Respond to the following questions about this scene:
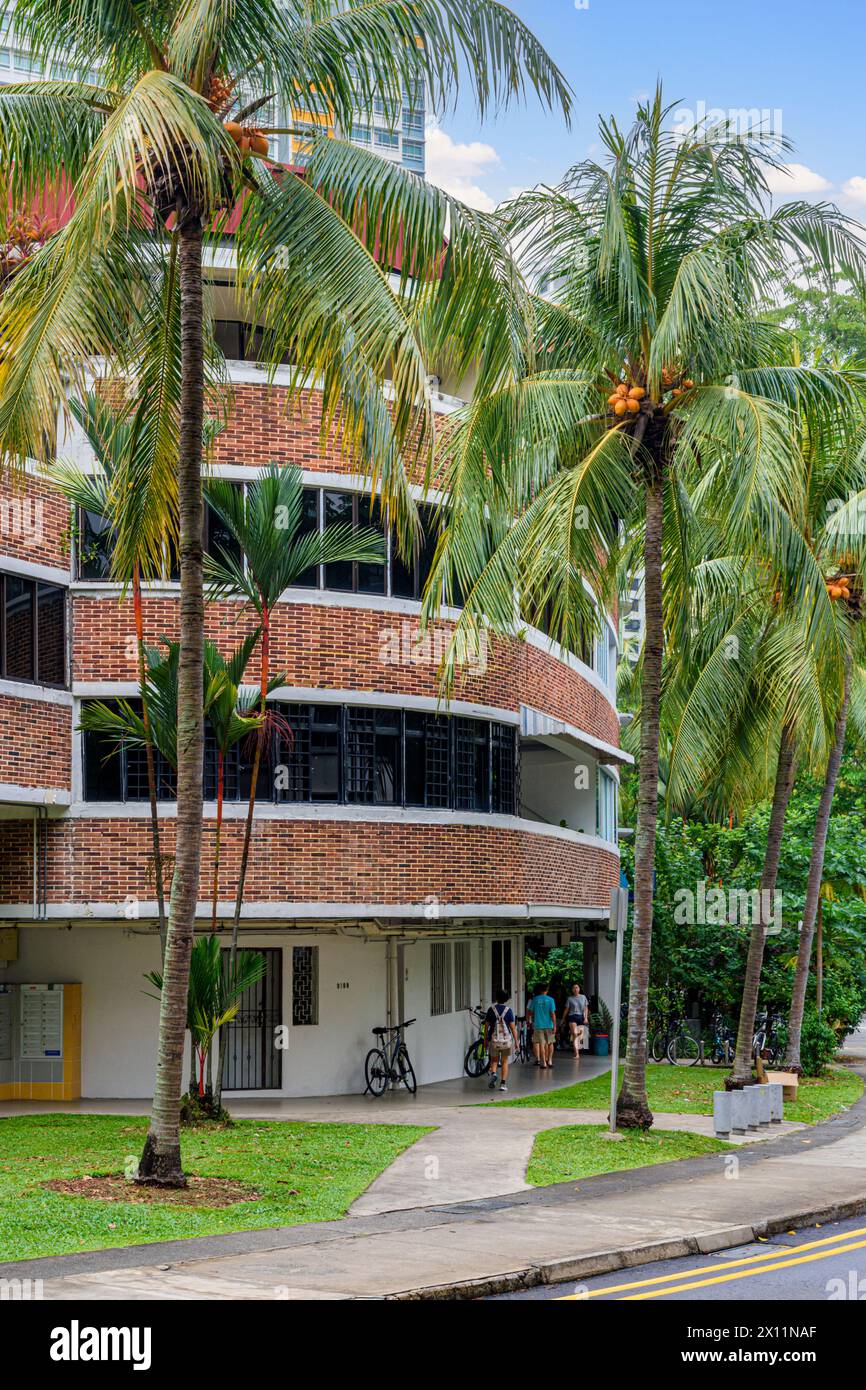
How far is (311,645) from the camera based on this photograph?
22688 mm

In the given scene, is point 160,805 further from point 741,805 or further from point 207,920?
point 741,805

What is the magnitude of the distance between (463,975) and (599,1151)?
42.3ft

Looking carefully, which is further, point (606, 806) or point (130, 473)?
point (606, 806)

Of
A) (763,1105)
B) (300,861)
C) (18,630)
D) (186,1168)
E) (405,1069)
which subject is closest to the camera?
(186,1168)

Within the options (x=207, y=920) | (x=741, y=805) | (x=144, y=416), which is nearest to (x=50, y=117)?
(x=144, y=416)

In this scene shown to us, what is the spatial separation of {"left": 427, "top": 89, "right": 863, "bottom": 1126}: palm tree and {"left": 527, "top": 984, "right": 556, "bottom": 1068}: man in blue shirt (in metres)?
11.1

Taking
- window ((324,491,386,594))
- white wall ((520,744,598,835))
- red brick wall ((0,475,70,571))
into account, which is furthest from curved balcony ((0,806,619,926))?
white wall ((520,744,598,835))

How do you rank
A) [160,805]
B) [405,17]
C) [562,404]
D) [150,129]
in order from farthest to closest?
[160,805] < [562,404] < [405,17] < [150,129]

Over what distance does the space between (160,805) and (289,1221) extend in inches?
384

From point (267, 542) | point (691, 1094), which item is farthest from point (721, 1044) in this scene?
point (267, 542)

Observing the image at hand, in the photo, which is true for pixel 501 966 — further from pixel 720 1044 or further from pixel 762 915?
pixel 762 915

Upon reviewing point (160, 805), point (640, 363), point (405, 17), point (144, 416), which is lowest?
point (160, 805)

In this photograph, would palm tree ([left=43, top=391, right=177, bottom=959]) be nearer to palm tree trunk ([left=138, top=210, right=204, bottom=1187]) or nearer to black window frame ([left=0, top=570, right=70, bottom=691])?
palm tree trunk ([left=138, top=210, right=204, bottom=1187])

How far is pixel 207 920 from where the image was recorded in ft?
74.2
